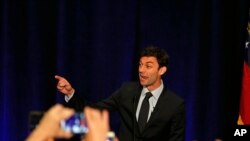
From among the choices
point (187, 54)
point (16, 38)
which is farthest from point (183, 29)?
point (16, 38)

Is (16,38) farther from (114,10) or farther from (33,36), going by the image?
(114,10)

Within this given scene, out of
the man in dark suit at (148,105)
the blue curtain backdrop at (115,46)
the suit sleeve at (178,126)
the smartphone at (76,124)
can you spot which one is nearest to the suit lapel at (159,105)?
the man in dark suit at (148,105)

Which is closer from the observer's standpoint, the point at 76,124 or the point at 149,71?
the point at 76,124

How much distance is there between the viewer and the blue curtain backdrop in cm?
340

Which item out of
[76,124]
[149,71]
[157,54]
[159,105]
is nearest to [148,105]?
[159,105]

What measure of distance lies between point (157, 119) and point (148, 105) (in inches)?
4.5

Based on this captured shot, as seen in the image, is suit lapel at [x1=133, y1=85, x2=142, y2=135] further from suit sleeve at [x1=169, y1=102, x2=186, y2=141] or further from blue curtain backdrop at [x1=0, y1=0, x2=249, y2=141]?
blue curtain backdrop at [x1=0, y1=0, x2=249, y2=141]

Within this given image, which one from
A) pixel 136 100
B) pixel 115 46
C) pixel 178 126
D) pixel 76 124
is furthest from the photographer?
pixel 115 46

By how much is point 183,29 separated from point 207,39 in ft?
0.64

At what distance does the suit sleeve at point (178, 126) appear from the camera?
2795 mm

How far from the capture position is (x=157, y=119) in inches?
112

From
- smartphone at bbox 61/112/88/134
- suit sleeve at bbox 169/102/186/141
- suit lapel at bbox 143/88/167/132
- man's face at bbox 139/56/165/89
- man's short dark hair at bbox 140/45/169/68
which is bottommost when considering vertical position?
suit sleeve at bbox 169/102/186/141

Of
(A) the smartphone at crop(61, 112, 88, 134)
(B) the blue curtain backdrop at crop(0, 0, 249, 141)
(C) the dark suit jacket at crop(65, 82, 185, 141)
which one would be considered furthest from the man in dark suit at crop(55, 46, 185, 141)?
(A) the smartphone at crop(61, 112, 88, 134)

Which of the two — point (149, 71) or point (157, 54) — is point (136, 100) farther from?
point (157, 54)
